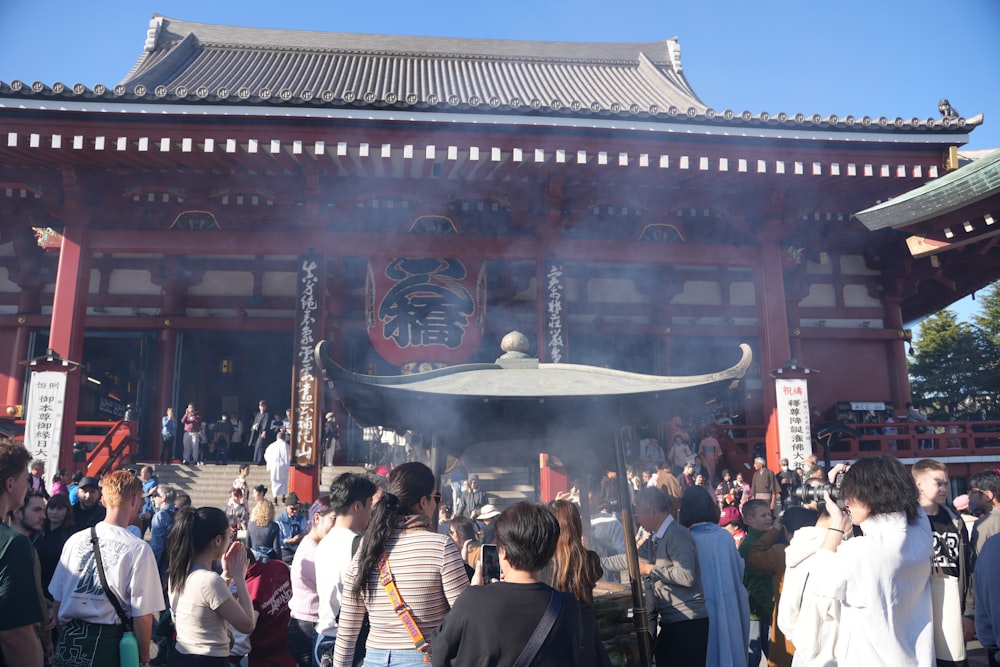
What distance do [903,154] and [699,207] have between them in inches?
108

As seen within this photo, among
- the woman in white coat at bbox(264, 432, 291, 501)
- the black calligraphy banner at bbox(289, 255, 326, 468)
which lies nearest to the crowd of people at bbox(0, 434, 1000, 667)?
the black calligraphy banner at bbox(289, 255, 326, 468)

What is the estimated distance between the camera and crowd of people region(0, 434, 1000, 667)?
235 centimetres

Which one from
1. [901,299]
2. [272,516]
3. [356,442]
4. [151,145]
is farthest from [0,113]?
[901,299]

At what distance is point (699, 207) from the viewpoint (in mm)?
10555

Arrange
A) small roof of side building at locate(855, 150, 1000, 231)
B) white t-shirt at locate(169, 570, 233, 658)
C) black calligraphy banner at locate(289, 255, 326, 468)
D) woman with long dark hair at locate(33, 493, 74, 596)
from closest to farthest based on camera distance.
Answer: white t-shirt at locate(169, 570, 233, 658) < woman with long dark hair at locate(33, 493, 74, 596) < small roof of side building at locate(855, 150, 1000, 231) < black calligraphy banner at locate(289, 255, 326, 468)

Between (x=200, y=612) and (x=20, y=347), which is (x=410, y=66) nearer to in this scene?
(x=20, y=347)

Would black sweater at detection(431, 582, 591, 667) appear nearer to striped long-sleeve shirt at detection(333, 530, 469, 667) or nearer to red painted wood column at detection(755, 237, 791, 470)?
striped long-sleeve shirt at detection(333, 530, 469, 667)

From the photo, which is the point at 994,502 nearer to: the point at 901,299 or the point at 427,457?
the point at 427,457

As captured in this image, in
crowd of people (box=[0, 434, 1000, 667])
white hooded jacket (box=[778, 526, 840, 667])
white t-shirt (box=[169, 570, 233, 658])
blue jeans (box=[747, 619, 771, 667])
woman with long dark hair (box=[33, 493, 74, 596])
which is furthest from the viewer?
blue jeans (box=[747, 619, 771, 667])

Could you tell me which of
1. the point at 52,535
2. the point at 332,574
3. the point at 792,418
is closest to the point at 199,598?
the point at 332,574

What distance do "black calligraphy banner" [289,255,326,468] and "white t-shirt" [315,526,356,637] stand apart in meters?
5.96

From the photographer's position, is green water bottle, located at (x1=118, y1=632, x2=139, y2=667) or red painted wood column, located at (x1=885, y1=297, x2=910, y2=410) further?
red painted wood column, located at (x1=885, y1=297, x2=910, y2=410)

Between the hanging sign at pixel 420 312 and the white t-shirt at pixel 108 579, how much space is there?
→ 6997 mm

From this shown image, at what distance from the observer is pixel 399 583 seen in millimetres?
2633
